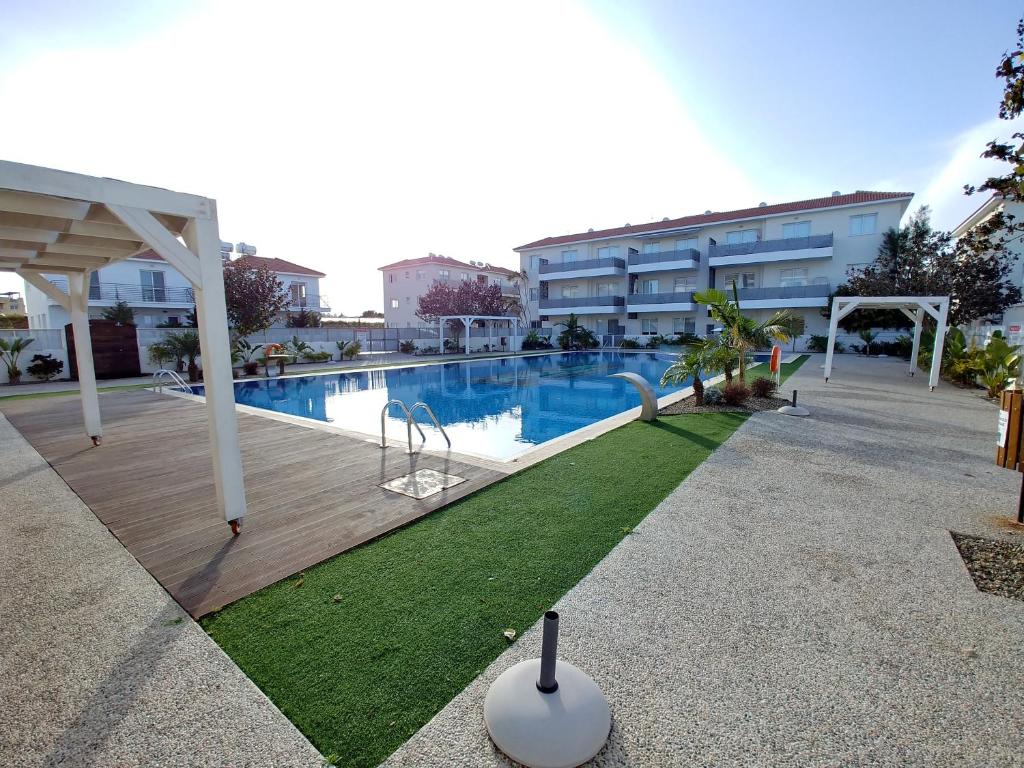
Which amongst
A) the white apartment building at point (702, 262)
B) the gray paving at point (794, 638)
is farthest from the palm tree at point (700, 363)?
the white apartment building at point (702, 262)

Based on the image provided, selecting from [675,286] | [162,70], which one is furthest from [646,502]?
[675,286]

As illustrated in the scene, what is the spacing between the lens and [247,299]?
879 inches

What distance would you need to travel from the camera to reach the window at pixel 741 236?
118 ft

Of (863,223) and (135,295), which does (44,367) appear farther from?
(863,223)

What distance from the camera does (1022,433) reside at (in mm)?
4066

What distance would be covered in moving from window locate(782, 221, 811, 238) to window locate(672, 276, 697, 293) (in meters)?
6.97

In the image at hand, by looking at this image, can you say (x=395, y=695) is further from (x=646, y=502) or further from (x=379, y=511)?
(x=646, y=502)

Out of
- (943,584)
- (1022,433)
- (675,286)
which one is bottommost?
(943,584)

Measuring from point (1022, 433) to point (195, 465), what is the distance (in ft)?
→ 30.0

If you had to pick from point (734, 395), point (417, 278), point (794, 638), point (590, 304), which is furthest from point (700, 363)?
point (417, 278)

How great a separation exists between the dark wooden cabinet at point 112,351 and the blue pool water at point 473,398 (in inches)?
189

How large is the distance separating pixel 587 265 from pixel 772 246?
14472 mm

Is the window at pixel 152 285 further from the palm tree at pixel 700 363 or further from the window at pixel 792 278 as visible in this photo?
the window at pixel 792 278

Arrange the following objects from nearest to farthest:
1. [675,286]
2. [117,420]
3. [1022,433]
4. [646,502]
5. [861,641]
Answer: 1. [861,641]
2. [1022,433]
3. [646,502]
4. [117,420]
5. [675,286]
